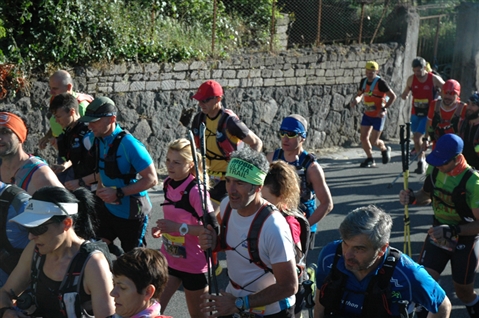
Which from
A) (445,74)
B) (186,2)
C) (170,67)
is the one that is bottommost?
(445,74)

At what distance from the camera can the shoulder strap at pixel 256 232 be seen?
406 centimetres

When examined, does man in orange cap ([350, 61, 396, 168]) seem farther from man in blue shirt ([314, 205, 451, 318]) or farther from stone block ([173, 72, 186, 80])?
man in blue shirt ([314, 205, 451, 318])

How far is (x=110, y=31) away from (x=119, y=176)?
21.4ft

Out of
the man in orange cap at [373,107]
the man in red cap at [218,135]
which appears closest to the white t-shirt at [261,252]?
the man in red cap at [218,135]

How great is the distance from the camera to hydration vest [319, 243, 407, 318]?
371 centimetres

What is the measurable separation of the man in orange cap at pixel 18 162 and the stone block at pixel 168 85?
707 cm

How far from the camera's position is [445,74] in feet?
70.1

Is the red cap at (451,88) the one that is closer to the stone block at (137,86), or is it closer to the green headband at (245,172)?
the stone block at (137,86)

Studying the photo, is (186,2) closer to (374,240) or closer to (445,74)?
(445,74)

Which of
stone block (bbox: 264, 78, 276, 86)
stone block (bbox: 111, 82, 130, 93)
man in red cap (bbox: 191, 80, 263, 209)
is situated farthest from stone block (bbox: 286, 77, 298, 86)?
man in red cap (bbox: 191, 80, 263, 209)

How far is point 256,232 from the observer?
13.3ft

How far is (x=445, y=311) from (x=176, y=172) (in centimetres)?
225

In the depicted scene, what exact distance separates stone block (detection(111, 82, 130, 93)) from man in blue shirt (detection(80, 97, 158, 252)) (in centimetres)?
578

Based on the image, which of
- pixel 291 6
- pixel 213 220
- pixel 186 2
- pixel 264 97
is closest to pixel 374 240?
pixel 213 220
